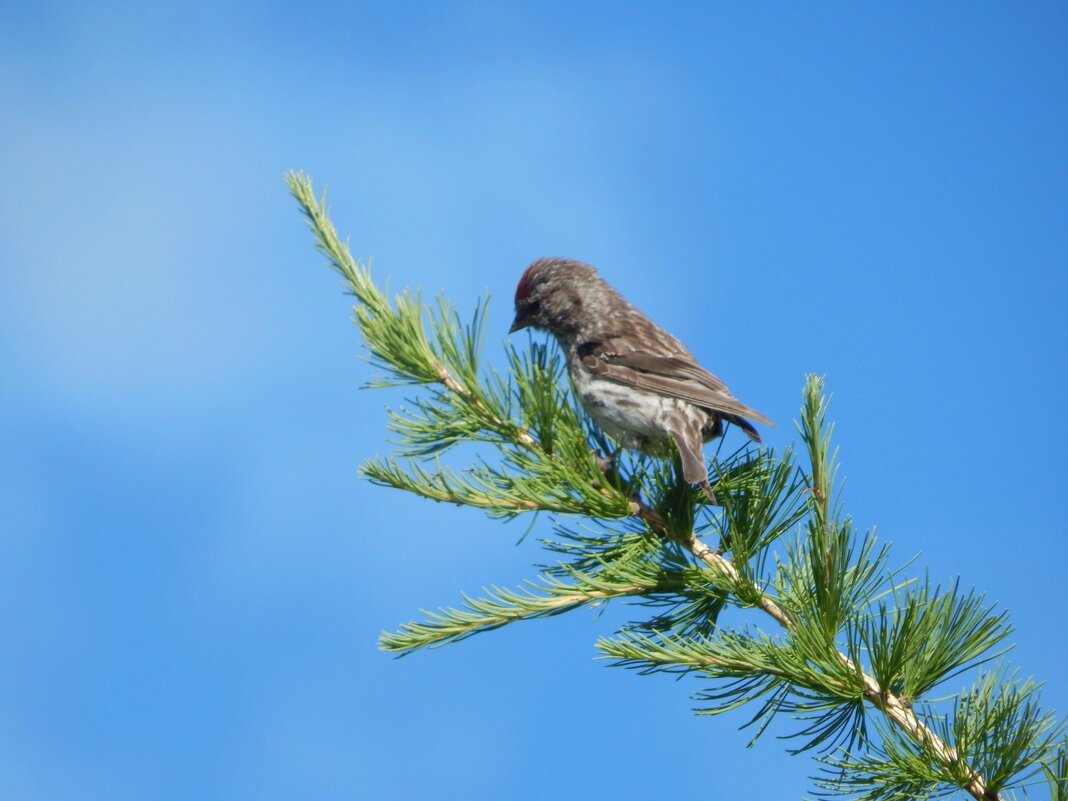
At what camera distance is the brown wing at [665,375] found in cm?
366

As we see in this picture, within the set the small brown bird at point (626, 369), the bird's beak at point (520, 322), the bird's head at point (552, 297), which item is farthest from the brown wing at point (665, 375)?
the bird's beak at point (520, 322)

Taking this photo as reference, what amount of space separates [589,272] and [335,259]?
1857 mm

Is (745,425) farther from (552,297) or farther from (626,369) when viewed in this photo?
(552,297)

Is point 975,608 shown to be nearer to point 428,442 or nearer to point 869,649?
point 869,649

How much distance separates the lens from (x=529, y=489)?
2.80 metres

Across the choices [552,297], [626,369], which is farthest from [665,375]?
[552,297]

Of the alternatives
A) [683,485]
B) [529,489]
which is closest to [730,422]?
[683,485]

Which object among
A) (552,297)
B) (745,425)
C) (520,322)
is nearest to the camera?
(745,425)

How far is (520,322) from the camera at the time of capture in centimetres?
475

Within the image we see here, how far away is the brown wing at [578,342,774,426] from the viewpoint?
144 inches

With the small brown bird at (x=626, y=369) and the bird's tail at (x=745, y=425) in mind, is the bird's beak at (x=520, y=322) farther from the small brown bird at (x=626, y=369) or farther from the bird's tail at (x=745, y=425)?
the bird's tail at (x=745, y=425)

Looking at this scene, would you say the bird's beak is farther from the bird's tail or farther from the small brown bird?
the bird's tail

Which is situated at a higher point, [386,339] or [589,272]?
[589,272]

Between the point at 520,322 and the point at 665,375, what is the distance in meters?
1.03
